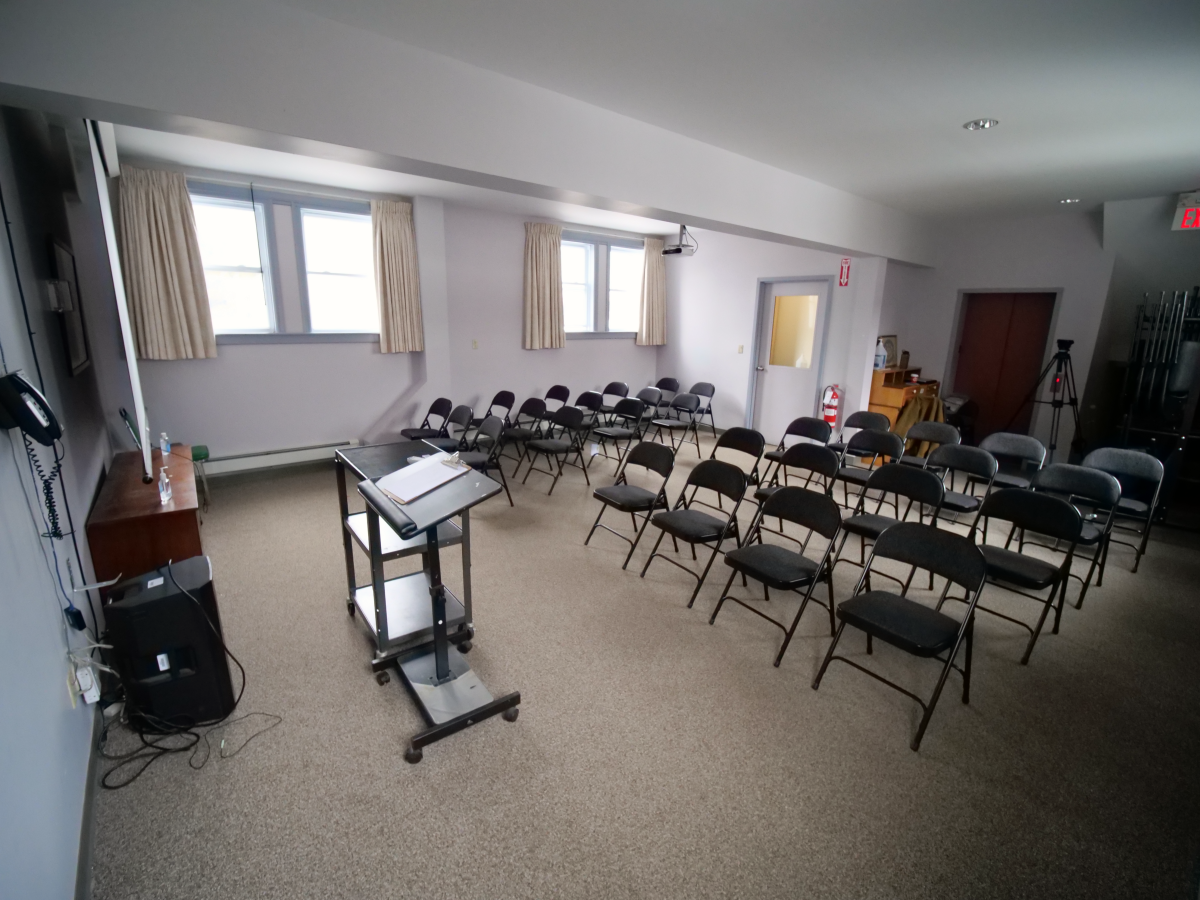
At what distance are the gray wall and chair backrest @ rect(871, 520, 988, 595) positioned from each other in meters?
2.80

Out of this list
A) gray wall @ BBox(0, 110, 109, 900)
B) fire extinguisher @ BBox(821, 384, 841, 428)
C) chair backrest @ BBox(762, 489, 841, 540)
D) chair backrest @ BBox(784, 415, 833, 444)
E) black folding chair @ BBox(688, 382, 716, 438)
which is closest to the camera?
gray wall @ BBox(0, 110, 109, 900)

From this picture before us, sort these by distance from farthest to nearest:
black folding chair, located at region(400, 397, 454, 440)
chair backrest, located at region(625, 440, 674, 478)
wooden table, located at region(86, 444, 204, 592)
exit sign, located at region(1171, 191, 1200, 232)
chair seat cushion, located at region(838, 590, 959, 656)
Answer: black folding chair, located at region(400, 397, 454, 440)
exit sign, located at region(1171, 191, 1200, 232)
chair backrest, located at region(625, 440, 674, 478)
wooden table, located at region(86, 444, 204, 592)
chair seat cushion, located at region(838, 590, 959, 656)

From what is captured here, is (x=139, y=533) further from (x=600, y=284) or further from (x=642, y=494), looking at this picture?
(x=600, y=284)

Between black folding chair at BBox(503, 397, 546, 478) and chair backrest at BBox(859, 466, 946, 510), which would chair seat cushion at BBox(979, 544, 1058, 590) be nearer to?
chair backrest at BBox(859, 466, 946, 510)

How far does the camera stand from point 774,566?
270 centimetres

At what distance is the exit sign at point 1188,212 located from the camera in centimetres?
454

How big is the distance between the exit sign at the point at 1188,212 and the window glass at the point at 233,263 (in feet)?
26.4

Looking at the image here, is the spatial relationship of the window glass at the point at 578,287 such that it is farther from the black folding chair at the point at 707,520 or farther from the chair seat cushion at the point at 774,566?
the chair seat cushion at the point at 774,566

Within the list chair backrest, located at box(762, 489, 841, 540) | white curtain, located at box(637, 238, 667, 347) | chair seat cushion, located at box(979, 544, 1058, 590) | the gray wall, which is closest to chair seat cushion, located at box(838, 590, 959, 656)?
chair backrest, located at box(762, 489, 841, 540)

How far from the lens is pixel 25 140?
2.63 m

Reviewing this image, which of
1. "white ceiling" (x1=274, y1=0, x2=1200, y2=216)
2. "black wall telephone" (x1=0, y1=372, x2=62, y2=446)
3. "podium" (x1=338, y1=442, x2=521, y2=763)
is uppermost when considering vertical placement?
"white ceiling" (x1=274, y1=0, x2=1200, y2=216)

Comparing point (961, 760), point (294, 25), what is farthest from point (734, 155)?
point (961, 760)

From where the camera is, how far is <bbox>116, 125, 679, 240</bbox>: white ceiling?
12.6ft

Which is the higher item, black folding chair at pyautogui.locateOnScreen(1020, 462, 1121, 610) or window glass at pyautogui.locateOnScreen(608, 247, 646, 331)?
window glass at pyautogui.locateOnScreen(608, 247, 646, 331)
